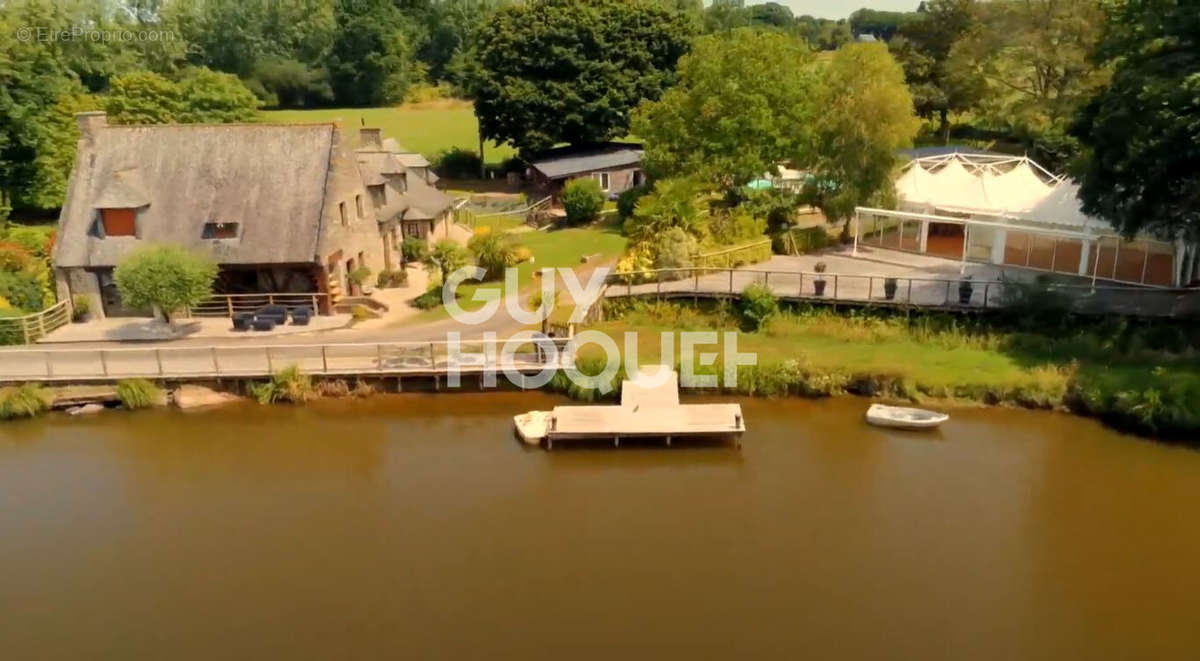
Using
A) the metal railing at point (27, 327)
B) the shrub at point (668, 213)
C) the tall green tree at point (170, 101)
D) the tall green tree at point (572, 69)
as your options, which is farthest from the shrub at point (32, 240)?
the tall green tree at point (572, 69)

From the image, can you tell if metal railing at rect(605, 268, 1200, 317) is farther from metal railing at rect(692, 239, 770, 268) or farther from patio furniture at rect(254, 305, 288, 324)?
patio furniture at rect(254, 305, 288, 324)

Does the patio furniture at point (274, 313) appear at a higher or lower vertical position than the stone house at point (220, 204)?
lower

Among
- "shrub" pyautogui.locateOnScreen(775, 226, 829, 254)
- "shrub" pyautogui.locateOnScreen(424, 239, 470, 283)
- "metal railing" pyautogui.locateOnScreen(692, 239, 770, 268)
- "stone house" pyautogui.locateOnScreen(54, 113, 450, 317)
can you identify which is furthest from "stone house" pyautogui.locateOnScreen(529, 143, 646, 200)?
"stone house" pyautogui.locateOnScreen(54, 113, 450, 317)

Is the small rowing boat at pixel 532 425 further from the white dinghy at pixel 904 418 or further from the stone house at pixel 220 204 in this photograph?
the stone house at pixel 220 204

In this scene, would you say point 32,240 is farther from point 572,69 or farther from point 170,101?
point 572,69

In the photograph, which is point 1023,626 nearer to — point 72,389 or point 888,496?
point 888,496

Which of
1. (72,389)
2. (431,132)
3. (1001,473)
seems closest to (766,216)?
(1001,473)
